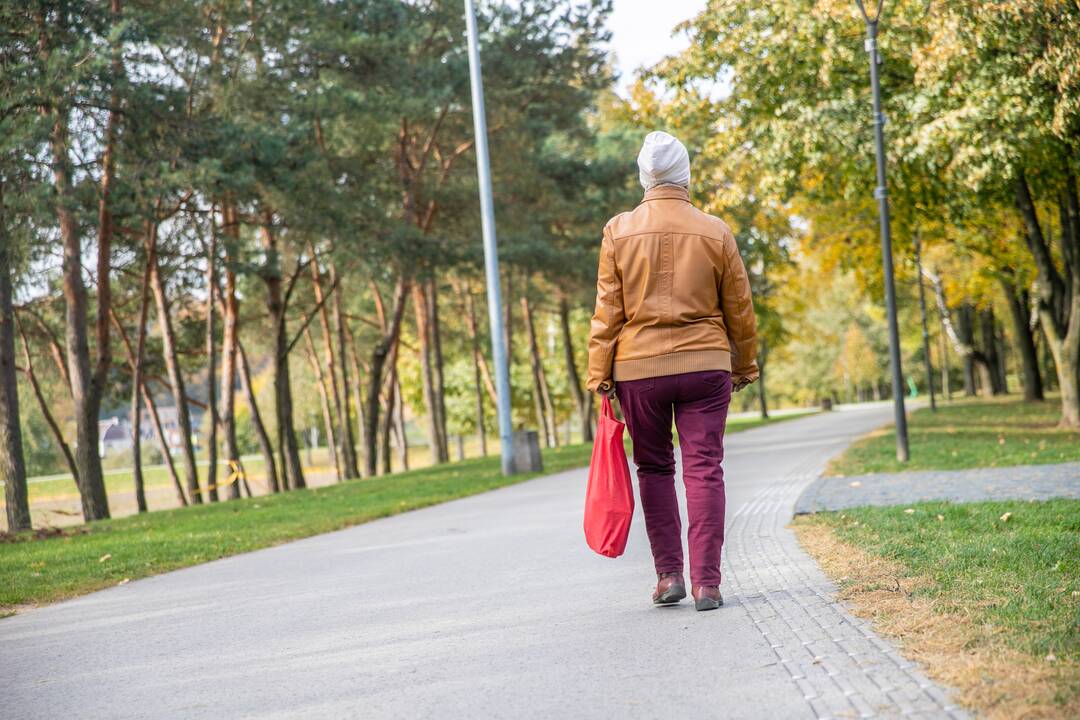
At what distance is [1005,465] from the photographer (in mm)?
11594

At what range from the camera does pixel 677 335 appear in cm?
493

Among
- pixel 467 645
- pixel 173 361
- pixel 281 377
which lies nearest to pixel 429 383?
pixel 281 377

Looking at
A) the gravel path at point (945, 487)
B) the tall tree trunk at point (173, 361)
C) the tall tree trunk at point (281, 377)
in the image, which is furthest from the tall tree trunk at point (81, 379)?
the gravel path at point (945, 487)

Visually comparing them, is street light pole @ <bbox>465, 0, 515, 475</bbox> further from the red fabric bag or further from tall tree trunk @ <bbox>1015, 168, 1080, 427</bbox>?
the red fabric bag

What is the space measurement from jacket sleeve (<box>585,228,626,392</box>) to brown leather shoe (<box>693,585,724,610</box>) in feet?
3.38

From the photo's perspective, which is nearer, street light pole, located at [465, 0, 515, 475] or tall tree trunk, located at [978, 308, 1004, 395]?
street light pole, located at [465, 0, 515, 475]

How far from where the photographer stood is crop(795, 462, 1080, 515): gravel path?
28.2ft

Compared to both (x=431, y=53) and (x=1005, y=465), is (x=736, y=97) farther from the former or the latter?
(x=1005, y=465)

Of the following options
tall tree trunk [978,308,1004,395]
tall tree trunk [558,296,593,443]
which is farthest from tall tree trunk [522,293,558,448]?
tall tree trunk [978,308,1004,395]

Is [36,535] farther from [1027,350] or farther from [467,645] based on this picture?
[1027,350]

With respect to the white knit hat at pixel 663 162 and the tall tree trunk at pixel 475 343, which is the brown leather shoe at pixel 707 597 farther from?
the tall tree trunk at pixel 475 343

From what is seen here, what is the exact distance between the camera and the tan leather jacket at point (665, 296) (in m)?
4.93

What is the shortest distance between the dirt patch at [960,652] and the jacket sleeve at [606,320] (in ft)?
4.92

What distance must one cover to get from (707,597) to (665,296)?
1395 mm
